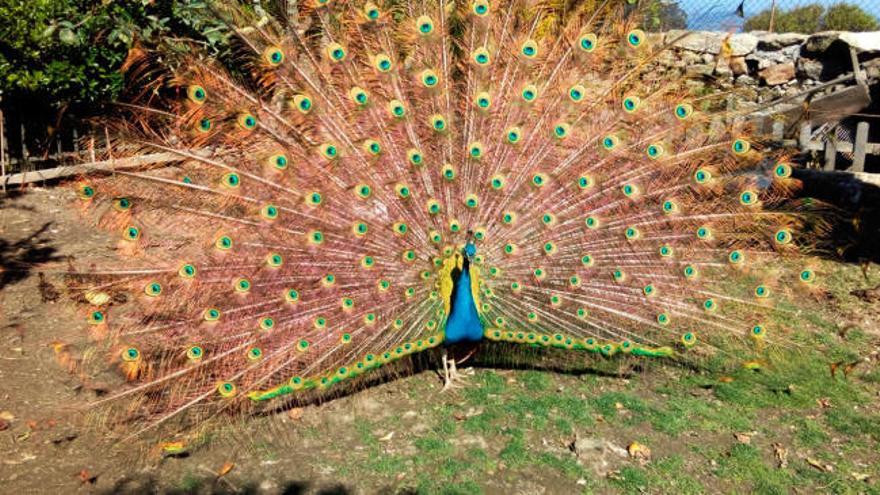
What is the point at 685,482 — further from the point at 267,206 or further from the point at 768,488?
the point at 267,206

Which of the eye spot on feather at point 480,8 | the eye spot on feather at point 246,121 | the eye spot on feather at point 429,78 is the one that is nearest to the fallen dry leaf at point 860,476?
the eye spot on feather at point 429,78

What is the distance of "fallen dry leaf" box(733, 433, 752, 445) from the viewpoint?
4508mm

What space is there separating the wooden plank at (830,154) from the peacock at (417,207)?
5809 millimetres

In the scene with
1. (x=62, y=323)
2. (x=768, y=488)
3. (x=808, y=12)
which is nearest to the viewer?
(x=768, y=488)

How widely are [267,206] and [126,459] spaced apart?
181 centimetres

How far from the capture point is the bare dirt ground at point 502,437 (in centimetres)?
405

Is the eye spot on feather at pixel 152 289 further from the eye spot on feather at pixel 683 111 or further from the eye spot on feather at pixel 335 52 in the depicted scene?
the eye spot on feather at pixel 683 111

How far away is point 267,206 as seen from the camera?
4.36 m

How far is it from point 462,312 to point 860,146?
25.8ft

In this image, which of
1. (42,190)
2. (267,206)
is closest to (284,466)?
(267,206)

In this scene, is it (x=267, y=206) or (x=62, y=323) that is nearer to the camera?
(x=267, y=206)

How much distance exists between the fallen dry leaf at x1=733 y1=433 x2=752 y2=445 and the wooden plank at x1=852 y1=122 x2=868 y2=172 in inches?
264

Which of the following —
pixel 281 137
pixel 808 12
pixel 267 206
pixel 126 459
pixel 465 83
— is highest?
pixel 808 12

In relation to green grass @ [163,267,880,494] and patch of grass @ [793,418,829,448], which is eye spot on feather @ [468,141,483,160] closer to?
green grass @ [163,267,880,494]
